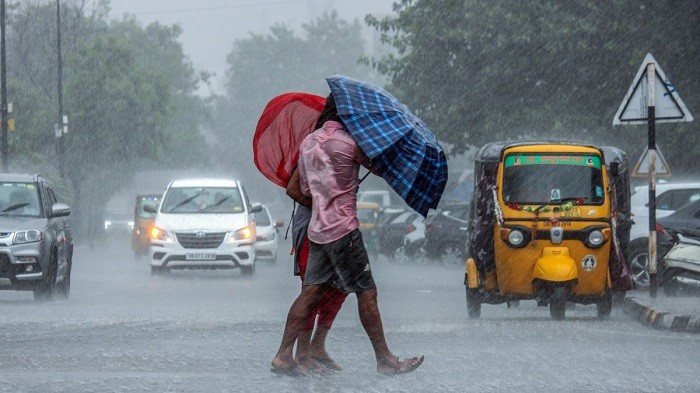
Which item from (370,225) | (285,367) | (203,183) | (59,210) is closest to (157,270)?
(203,183)

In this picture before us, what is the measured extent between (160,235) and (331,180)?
17.8 metres

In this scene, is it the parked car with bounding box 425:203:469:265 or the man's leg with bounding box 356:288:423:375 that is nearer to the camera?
the man's leg with bounding box 356:288:423:375

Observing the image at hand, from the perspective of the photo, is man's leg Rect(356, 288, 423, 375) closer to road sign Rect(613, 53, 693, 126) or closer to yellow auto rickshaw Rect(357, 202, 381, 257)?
road sign Rect(613, 53, 693, 126)

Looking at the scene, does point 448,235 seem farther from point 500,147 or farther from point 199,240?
point 500,147

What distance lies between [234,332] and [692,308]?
5.04m

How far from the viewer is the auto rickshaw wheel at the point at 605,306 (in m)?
15.9

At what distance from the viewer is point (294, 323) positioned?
371 inches

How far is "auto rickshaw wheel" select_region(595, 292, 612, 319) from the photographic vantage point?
1591cm

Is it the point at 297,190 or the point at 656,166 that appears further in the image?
the point at 656,166

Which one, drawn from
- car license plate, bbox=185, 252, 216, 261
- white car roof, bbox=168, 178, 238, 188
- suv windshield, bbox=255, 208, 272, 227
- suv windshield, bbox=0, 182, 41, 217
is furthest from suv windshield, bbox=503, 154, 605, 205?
suv windshield, bbox=255, 208, 272, 227

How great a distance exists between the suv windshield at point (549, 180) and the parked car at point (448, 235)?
60.9ft

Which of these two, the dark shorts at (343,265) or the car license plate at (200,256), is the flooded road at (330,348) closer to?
the dark shorts at (343,265)

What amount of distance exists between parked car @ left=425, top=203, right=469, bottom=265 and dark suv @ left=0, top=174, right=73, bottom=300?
14.5 m

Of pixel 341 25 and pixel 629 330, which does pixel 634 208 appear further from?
pixel 341 25
